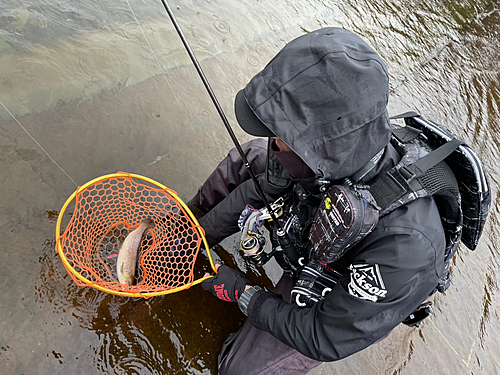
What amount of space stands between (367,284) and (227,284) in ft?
3.27

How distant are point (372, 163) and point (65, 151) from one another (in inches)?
101

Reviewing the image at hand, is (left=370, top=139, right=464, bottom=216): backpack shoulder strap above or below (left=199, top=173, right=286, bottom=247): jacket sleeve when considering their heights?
above

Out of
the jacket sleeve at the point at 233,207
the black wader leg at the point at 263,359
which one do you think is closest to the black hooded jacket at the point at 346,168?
the black wader leg at the point at 263,359

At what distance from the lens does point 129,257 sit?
7.52 ft

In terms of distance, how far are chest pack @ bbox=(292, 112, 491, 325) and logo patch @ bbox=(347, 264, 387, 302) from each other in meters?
0.14

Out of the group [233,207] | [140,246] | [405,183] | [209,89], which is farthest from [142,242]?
[405,183]

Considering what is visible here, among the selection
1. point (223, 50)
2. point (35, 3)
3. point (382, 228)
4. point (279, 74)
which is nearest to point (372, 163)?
point (382, 228)

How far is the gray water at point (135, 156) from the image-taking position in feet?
7.23

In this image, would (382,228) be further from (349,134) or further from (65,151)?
(65,151)

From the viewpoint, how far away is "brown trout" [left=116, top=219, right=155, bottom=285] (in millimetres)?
2231

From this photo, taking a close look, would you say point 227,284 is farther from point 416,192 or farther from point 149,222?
point 416,192

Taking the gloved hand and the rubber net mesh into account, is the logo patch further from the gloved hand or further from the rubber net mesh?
the rubber net mesh

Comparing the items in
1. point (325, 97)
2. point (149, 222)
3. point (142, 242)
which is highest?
point (325, 97)

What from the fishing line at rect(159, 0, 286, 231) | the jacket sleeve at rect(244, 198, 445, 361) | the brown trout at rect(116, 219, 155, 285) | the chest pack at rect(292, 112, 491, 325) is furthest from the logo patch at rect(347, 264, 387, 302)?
the brown trout at rect(116, 219, 155, 285)
